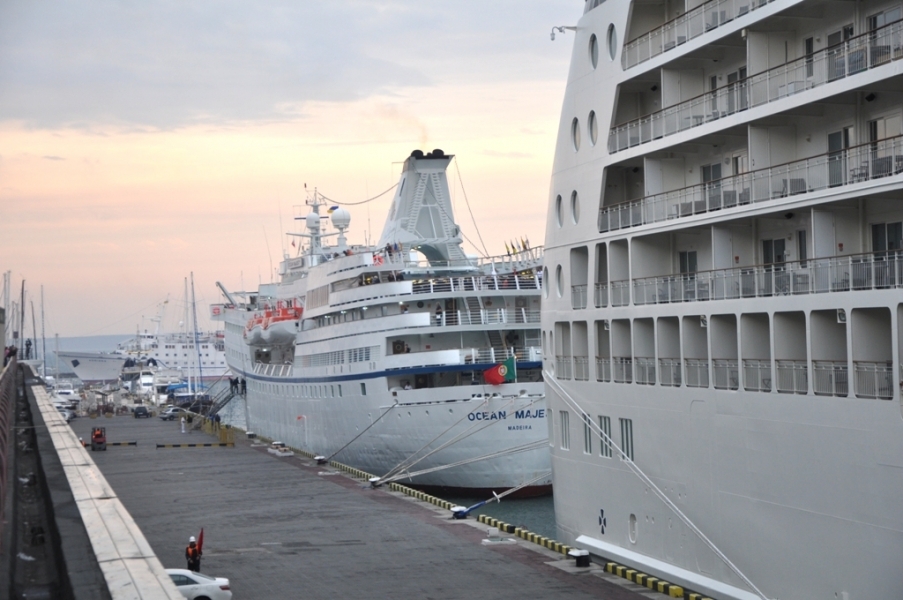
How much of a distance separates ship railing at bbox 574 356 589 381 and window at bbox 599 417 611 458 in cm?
131

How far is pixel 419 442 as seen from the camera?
41.1 meters

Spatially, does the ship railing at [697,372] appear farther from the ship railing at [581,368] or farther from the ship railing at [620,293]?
the ship railing at [581,368]

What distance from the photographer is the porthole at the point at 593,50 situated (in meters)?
24.6

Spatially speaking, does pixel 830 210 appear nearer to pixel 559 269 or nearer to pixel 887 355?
pixel 887 355

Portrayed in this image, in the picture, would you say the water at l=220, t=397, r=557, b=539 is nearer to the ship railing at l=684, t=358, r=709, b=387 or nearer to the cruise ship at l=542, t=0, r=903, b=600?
the cruise ship at l=542, t=0, r=903, b=600

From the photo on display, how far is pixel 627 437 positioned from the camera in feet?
Answer: 74.2

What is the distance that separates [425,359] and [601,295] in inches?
719

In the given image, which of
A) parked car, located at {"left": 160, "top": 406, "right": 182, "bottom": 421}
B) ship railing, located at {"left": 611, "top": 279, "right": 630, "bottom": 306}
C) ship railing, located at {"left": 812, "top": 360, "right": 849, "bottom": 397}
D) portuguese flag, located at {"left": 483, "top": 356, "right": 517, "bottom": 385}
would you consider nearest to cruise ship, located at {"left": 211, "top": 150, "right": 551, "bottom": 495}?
portuguese flag, located at {"left": 483, "top": 356, "right": 517, "bottom": 385}

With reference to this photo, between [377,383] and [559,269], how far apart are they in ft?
58.7

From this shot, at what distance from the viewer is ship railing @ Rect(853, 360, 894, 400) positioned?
15242mm

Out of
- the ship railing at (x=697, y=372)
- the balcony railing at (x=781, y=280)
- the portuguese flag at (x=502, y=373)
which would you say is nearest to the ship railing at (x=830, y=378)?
the balcony railing at (x=781, y=280)

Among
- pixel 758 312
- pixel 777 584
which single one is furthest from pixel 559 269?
pixel 777 584

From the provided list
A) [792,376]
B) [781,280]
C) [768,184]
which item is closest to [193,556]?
[792,376]

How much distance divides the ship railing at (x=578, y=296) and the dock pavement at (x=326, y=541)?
5746 mm
